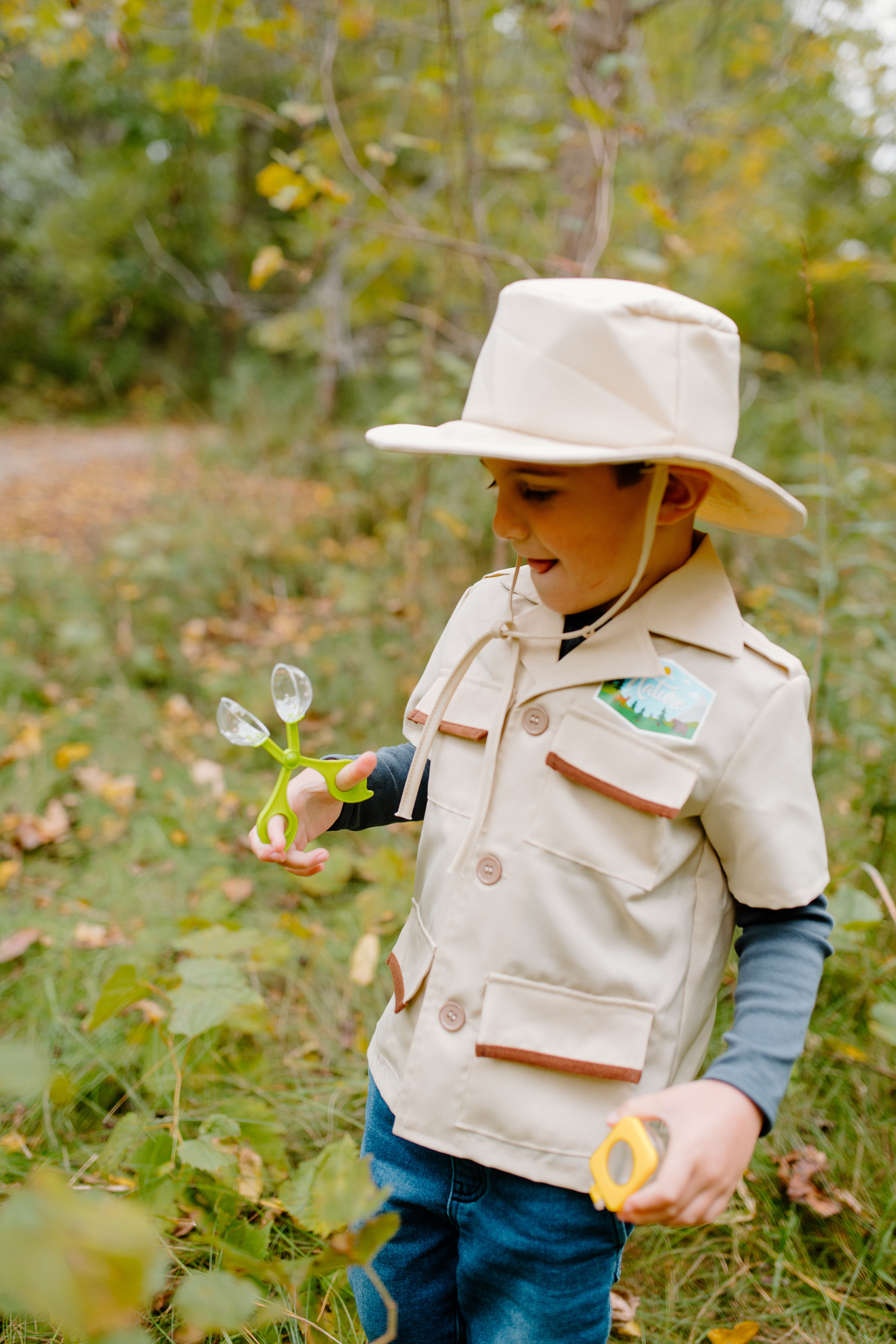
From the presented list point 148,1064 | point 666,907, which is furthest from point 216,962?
point 666,907

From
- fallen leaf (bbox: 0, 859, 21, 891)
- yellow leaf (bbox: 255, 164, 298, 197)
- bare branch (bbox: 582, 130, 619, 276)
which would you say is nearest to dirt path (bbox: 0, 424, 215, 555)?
fallen leaf (bbox: 0, 859, 21, 891)

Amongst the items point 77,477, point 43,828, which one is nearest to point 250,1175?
point 43,828

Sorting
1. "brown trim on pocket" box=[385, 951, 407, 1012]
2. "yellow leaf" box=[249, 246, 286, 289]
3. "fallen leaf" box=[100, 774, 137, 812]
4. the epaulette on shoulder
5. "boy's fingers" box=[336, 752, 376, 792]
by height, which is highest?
"yellow leaf" box=[249, 246, 286, 289]

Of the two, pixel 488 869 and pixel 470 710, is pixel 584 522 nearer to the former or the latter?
pixel 470 710

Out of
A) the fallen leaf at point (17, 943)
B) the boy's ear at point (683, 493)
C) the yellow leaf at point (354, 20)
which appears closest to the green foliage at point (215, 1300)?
the boy's ear at point (683, 493)

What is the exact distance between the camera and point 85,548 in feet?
A: 16.8

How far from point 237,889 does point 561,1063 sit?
5.12ft

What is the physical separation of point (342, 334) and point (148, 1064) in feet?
21.6

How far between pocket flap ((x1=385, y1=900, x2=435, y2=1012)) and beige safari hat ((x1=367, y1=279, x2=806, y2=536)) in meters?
0.63

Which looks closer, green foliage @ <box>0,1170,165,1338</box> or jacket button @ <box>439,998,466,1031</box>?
green foliage @ <box>0,1170,165,1338</box>

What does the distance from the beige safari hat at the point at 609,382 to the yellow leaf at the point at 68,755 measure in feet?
7.23

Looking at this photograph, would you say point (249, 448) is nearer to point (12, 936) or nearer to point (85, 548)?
point (85, 548)

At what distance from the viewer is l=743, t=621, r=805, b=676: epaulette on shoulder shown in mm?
1031

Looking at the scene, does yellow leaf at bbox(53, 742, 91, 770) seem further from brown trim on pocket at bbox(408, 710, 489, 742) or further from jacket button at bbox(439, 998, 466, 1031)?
jacket button at bbox(439, 998, 466, 1031)
